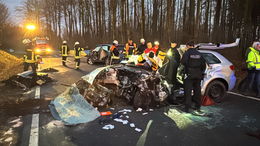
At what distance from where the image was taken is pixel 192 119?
441 centimetres

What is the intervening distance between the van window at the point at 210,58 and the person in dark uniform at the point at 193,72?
100cm

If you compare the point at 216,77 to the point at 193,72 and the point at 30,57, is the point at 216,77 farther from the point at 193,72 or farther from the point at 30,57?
the point at 30,57

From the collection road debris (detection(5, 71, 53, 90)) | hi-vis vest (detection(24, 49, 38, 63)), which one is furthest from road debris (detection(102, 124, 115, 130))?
hi-vis vest (detection(24, 49, 38, 63))

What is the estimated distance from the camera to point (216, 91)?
18.9 ft

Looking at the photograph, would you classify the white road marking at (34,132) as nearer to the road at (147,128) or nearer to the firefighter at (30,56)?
the road at (147,128)

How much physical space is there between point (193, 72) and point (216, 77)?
127 centimetres

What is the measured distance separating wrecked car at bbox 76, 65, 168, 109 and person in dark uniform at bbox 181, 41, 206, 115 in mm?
650

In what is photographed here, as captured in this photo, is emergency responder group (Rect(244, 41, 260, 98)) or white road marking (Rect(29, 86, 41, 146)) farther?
emergency responder group (Rect(244, 41, 260, 98))

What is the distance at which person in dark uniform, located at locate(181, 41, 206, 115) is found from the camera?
475 centimetres

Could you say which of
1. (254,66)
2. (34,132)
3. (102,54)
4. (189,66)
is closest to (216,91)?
(189,66)

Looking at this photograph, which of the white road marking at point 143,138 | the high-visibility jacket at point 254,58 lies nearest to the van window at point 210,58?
the high-visibility jacket at point 254,58

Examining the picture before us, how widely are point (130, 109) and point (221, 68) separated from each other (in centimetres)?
299

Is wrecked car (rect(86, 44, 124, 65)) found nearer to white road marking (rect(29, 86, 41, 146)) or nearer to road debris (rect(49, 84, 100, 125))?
road debris (rect(49, 84, 100, 125))

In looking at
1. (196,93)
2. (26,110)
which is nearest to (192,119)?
(196,93)
